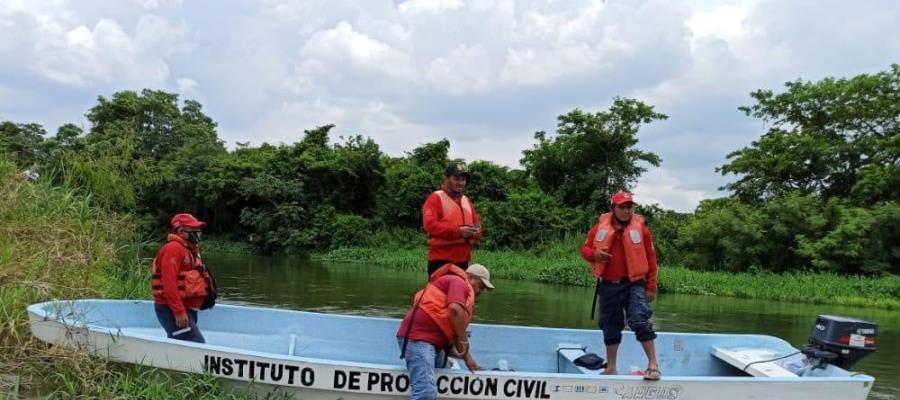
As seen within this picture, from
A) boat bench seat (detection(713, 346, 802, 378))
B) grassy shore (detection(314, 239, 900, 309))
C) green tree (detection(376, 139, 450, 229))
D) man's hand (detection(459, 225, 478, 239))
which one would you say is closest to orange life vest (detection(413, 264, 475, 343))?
man's hand (detection(459, 225, 478, 239))

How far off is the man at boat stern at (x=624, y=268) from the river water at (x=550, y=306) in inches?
148

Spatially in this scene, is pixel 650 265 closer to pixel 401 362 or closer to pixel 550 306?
pixel 401 362

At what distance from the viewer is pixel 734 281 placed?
18750mm

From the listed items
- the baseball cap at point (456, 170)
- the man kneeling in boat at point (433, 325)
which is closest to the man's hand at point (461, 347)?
the man kneeling in boat at point (433, 325)

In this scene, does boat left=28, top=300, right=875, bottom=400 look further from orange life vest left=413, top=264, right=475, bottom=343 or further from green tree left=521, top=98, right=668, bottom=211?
green tree left=521, top=98, right=668, bottom=211

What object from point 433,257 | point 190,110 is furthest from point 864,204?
point 190,110

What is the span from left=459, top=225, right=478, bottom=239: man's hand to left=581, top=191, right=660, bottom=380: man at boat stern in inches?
35.0

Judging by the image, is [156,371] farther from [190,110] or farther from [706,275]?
[190,110]

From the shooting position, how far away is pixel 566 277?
20172 millimetres

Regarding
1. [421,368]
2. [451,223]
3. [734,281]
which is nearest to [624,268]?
[451,223]

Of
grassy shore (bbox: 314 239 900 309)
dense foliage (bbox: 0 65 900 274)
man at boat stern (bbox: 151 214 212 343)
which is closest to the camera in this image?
man at boat stern (bbox: 151 214 212 343)

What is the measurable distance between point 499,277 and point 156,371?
1784cm

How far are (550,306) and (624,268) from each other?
30.6ft

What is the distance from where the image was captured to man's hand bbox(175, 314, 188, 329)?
4723 millimetres
